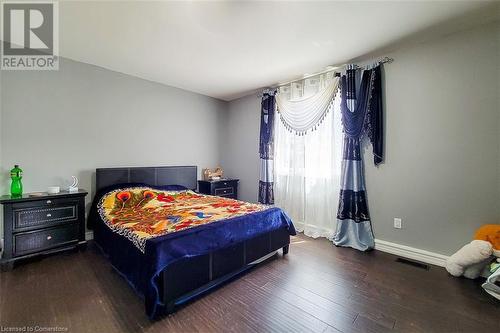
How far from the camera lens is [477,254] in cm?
204

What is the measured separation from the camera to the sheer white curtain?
11.0 feet

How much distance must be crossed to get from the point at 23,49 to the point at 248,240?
3775 mm

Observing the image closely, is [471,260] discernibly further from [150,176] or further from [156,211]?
[150,176]

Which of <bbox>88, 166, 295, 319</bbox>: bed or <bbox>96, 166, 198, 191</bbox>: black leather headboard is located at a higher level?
<bbox>96, 166, 198, 191</bbox>: black leather headboard

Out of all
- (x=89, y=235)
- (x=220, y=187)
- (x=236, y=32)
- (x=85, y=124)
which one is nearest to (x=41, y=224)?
(x=89, y=235)

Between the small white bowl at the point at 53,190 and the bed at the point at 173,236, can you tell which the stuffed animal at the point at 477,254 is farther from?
the small white bowl at the point at 53,190

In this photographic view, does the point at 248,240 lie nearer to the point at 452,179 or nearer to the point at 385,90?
the point at 452,179

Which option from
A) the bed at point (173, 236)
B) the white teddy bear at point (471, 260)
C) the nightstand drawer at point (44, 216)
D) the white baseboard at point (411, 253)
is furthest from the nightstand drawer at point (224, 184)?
the white teddy bear at point (471, 260)

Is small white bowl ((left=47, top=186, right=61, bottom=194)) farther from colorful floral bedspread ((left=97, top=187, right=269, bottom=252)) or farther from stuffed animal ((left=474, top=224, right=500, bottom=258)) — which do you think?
stuffed animal ((left=474, top=224, right=500, bottom=258))

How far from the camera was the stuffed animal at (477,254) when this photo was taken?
203cm

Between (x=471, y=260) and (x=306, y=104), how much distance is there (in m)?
2.78

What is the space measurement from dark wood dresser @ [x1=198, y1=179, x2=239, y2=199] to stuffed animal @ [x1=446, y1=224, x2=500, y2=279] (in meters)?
3.57

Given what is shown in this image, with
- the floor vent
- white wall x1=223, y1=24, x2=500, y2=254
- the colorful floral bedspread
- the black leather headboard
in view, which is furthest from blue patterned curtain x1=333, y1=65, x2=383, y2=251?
the black leather headboard

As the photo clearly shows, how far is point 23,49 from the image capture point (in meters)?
2.79
